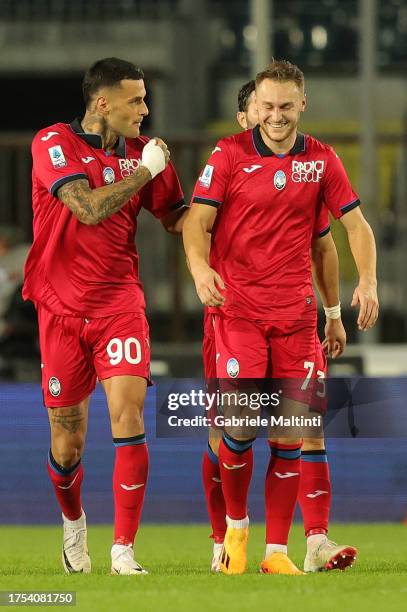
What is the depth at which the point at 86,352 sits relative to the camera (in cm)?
744

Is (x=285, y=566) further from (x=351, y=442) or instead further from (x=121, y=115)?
(x=351, y=442)

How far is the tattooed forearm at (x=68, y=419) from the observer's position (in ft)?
24.6

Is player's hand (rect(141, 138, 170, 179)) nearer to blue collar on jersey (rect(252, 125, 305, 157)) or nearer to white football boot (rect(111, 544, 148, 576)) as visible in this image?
blue collar on jersey (rect(252, 125, 305, 157))

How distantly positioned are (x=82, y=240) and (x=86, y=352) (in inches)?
19.9

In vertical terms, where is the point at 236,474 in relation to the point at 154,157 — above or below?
below

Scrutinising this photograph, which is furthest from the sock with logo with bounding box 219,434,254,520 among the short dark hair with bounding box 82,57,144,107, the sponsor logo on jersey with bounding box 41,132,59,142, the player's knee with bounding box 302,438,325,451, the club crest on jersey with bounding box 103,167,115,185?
the short dark hair with bounding box 82,57,144,107

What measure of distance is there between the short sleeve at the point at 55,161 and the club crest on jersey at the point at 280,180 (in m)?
0.84

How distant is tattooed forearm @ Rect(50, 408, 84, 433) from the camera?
7512mm

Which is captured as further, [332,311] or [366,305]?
[332,311]

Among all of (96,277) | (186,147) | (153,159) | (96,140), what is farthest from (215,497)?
(186,147)

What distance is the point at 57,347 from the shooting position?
7.44 metres

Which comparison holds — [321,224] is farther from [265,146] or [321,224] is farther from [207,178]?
[207,178]

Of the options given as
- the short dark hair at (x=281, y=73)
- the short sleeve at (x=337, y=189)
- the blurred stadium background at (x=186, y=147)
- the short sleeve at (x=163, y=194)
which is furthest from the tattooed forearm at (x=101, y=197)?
the blurred stadium background at (x=186, y=147)

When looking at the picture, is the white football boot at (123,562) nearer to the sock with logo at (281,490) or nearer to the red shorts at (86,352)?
the sock with logo at (281,490)
